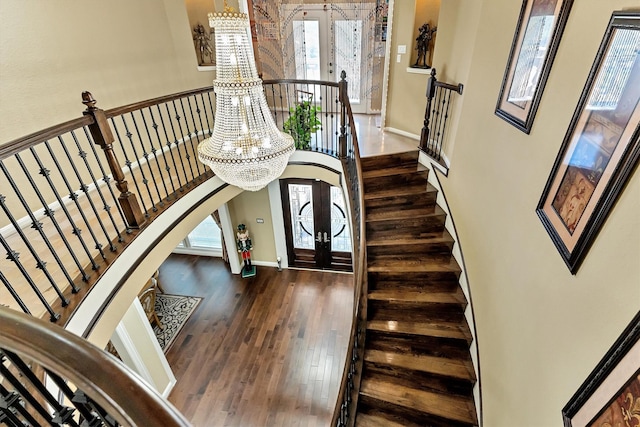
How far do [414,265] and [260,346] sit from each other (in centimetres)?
317

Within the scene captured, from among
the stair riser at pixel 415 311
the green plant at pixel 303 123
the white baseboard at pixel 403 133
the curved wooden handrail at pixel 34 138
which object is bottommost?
the stair riser at pixel 415 311

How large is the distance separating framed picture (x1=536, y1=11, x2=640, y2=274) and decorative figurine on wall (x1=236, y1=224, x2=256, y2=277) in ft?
18.7

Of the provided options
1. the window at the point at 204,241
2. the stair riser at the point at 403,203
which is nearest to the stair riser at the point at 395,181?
the stair riser at the point at 403,203

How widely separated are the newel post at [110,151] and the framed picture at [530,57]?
9.51 ft

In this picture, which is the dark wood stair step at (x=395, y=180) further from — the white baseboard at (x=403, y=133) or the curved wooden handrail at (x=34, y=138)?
the curved wooden handrail at (x=34, y=138)

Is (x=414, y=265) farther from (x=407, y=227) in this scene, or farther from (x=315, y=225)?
(x=315, y=225)

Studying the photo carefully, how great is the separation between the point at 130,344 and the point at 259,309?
95.0 inches

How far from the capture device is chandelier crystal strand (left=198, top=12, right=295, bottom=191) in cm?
227

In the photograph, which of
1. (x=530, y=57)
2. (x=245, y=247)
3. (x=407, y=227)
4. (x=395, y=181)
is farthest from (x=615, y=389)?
(x=245, y=247)

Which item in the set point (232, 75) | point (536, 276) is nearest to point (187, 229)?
point (232, 75)

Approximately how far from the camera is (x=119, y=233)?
2.61 meters

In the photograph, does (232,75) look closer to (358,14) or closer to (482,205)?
(482,205)

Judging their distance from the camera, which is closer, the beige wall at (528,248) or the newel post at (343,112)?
the beige wall at (528,248)

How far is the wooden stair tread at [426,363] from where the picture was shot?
2895 mm
